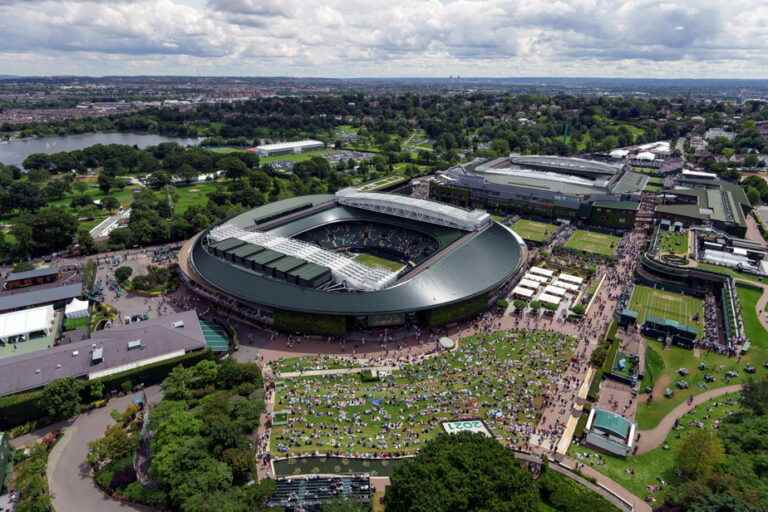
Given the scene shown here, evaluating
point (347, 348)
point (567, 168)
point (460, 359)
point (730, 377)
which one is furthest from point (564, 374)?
point (567, 168)

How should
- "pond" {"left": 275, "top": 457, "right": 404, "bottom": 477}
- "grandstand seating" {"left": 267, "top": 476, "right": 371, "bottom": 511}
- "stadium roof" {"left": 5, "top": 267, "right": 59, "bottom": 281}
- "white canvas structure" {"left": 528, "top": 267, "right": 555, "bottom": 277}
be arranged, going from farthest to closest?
"white canvas structure" {"left": 528, "top": 267, "right": 555, "bottom": 277} < "stadium roof" {"left": 5, "top": 267, "right": 59, "bottom": 281} < "pond" {"left": 275, "top": 457, "right": 404, "bottom": 477} < "grandstand seating" {"left": 267, "top": 476, "right": 371, "bottom": 511}

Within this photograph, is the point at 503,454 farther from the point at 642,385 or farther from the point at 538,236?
the point at 538,236

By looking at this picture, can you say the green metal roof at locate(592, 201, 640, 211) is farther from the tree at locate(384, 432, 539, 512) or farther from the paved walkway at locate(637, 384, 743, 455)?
the tree at locate(384, 432, 539, 512)

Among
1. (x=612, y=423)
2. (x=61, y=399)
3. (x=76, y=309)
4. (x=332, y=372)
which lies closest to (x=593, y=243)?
(x=612, y=423)

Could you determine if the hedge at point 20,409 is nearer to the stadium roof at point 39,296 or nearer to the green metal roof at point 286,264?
the stadium roof at point 39,296

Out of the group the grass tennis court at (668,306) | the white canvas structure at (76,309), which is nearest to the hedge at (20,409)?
the white canvas structure at (76,309)

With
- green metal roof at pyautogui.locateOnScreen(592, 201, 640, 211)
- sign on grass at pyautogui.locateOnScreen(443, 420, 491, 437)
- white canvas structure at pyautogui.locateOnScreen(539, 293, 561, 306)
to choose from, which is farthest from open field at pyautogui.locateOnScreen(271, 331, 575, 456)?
green metal roof at pyautogui.locateOnScreen(592, 201, 640, 211)

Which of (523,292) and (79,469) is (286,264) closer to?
(79,469)
